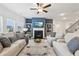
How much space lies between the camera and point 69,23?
2137 millimetres

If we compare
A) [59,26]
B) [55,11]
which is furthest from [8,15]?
[59,26]

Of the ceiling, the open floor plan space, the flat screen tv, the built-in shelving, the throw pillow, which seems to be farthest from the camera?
the throw pillow

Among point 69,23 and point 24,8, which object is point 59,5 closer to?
point 69,23

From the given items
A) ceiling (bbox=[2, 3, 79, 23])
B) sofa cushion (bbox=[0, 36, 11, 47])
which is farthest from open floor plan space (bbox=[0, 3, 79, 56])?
sofa cushion (bbox=[0, 36, 11, 47])

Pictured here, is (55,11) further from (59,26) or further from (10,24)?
(10,24)

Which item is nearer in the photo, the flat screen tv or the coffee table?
the coffee table

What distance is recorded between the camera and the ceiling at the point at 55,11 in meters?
1.86

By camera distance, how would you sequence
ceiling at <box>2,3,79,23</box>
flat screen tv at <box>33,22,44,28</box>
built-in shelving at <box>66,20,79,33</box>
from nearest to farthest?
ceiling at <box>2,3,79,23</box>
built-in shelving at <box>66,20,79,33</box>
flat screen tv at <box>33,22,44,28</box>

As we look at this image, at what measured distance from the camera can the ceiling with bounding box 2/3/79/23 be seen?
1856mm

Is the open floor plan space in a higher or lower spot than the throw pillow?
higher

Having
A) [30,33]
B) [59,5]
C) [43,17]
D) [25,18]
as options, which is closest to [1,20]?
[25,18]

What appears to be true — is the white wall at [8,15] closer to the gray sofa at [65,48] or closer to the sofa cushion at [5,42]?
the sofa cushion at [5,42]

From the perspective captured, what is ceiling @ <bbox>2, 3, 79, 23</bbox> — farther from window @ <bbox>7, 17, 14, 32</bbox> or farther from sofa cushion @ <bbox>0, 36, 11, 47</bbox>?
sofa cushion @ <bbox>0, 36, 11, 47</bbox>

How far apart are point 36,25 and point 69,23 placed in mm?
626
